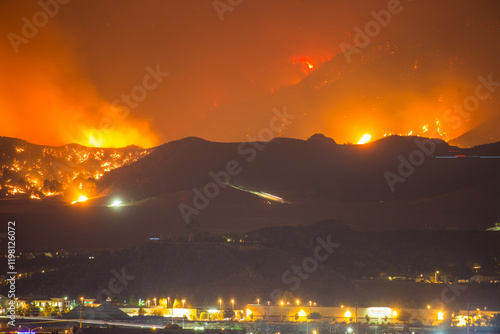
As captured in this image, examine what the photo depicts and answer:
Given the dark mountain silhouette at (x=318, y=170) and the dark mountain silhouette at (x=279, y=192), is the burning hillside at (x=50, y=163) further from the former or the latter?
the dark mountain silhouette at (x=318, y=170)

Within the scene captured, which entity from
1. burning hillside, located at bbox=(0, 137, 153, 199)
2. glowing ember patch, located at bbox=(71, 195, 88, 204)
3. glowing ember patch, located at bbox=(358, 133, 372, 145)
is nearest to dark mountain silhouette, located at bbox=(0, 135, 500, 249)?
glowing ember patch, located at bbox=(71, 195, 88, 204)

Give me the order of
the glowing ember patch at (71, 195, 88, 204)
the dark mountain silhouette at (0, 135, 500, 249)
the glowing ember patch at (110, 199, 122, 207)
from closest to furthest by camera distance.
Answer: the dark mountain silhouette at (0, 135, 500, 249), the glowing ember patch at (110, 199, 122, 207), the glowing ember patch at (71, 195, 88, 204)

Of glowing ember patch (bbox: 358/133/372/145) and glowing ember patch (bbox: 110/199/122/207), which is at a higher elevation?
glowing ember patch (bbox: 358/133/372/145)

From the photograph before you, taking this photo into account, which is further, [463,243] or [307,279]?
[463,243]

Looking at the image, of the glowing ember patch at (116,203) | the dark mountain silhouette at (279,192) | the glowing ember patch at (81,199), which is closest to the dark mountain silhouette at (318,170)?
the dark mountain silhouette at (279,192)

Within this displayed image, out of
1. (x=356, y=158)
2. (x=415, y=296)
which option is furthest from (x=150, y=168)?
(x=415, y=296)

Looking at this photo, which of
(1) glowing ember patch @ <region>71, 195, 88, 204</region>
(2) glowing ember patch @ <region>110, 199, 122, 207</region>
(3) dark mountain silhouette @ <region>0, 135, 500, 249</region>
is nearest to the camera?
(3) dark mountain silhouette @ <region>0, 135, 500, 249</region>

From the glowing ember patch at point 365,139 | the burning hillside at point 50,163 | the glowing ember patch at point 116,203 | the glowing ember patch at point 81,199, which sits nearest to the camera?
the glowing ember patch at point 116,203

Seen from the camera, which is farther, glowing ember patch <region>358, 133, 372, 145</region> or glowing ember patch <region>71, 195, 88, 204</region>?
glowing ember patch <region>358, 133, 372, 145</region>

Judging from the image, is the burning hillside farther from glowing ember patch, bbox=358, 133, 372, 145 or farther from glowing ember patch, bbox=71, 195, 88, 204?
glowing ember patch, bbox=358, 133, 372, 145

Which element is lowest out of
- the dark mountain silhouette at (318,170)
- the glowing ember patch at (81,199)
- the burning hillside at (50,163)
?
the glowing ember patch at (81,199)

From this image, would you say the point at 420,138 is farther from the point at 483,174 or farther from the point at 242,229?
the point at 242,229
